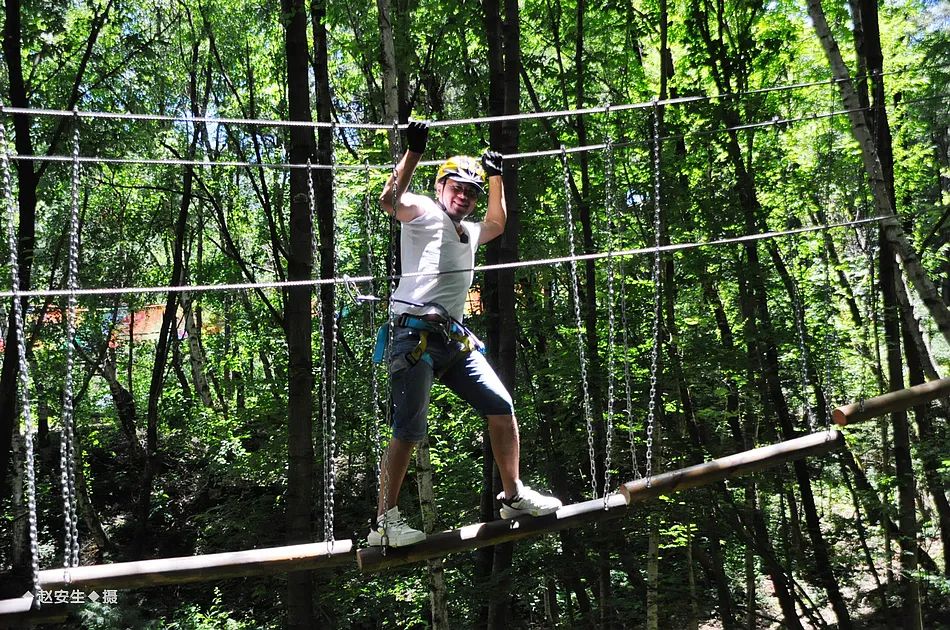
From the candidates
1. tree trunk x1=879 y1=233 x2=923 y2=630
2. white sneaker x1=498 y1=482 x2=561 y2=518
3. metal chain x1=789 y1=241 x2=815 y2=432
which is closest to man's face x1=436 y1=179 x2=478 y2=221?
white sneaker x1=498 y1=482 x2=561 y2=518

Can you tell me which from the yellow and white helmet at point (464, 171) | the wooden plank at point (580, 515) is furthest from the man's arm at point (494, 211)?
the wooden plank at point (580, 515)

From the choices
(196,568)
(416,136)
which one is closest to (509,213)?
(416,136)

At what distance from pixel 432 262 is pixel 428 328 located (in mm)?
227

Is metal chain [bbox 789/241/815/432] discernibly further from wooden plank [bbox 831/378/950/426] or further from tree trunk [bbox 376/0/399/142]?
tree trunk [bbox 376/0/399/142]

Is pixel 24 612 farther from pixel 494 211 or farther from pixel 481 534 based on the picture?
pixel 494 211

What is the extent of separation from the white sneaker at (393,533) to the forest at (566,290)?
0.72 metres

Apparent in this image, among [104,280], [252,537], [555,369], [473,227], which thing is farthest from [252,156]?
[473,227]

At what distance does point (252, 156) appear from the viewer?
10.5 metres

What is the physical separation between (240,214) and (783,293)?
7.92 metres

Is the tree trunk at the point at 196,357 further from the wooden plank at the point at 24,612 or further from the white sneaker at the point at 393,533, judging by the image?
the white sneaker at the point at 393,533

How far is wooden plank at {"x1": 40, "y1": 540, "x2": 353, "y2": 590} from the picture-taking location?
96.2 inches

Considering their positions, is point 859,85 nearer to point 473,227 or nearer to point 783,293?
point 783,293

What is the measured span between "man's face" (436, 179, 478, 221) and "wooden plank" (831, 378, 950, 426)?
1.89 metres

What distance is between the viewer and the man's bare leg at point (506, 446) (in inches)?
106
